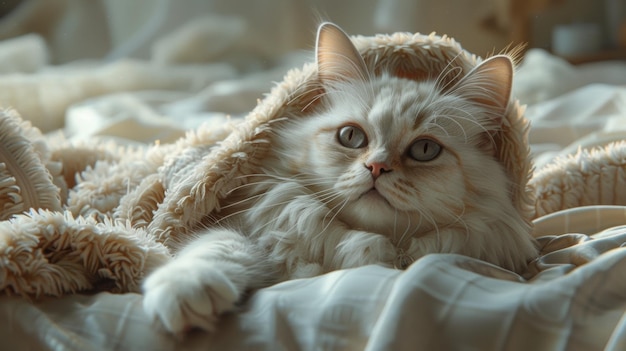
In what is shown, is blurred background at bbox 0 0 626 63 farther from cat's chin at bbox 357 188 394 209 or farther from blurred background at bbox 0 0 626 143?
cat's chin at bbox 357 188 394 209

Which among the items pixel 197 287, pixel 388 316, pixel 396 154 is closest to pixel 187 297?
pixel 197 287

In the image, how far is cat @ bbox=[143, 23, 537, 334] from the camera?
2.77ft

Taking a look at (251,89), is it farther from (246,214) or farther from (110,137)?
(246,214)

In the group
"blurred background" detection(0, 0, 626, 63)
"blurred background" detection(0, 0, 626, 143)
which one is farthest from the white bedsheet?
"blurred background" detection(0, 0, 626, 63)

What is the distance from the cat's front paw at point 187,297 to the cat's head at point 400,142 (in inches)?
9.4

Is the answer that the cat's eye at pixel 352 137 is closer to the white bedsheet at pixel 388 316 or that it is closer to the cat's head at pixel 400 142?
the cat's head at pixel 400 142

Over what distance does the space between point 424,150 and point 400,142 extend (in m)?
0.04

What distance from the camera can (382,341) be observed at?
620mm

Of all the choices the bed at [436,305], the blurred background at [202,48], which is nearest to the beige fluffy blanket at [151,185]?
the bed at [436,305]

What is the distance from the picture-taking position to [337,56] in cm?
97

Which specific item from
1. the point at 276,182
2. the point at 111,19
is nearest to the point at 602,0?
the point at 111,19

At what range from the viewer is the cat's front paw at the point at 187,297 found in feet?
2.16

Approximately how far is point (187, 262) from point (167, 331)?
0.29 ft

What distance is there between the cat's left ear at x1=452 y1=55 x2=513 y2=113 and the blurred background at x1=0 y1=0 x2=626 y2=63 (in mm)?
1069
